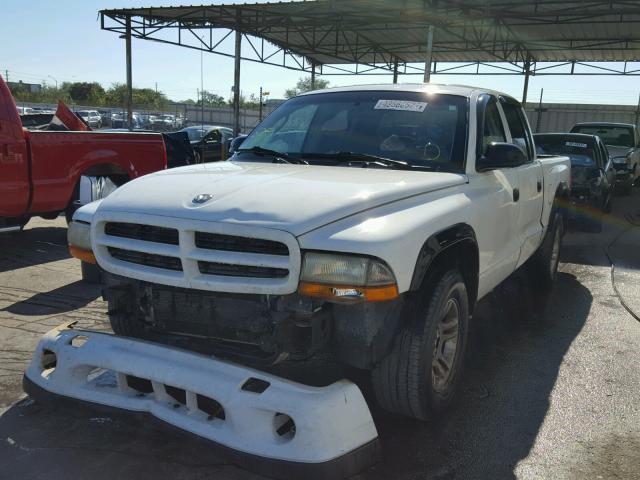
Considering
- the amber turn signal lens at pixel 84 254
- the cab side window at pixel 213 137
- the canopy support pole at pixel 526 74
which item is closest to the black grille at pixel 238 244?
the amber turn signal lens at pixel 84 254

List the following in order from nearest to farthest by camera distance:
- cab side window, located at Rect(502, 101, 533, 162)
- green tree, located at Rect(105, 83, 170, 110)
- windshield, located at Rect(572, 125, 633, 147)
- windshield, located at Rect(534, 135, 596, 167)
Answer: cab side window, located at Rect(502, 101, 533, 162), windshield, located at Rect(534, 135, 596, 167), windshield, located at Rect(572, 125, 633, 147), green tree, located at Rect(105, 83, 170, 110)

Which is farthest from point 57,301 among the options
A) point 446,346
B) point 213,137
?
point 213,137

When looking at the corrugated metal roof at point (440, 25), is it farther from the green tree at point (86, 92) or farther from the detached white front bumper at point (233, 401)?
the green tree at point (86, 92)

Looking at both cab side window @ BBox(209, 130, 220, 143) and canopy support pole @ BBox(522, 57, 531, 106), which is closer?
cab side window @ BBox(209, 130, 220, 143)

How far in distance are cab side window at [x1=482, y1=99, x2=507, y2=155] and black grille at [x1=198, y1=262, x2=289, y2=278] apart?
200 cm

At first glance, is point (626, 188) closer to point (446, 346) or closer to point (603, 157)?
point (603, 157)

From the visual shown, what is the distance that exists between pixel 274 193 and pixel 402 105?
5.07 ft

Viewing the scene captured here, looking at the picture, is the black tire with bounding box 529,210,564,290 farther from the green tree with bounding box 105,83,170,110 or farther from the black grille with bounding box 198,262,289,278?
the green tree with bounding box 105,83,170,110

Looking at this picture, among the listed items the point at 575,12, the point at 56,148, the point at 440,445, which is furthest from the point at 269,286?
the point at 575,12

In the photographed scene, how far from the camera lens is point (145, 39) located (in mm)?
20297

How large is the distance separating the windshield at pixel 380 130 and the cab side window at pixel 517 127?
3.46 ft

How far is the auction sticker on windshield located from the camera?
12.9 feet

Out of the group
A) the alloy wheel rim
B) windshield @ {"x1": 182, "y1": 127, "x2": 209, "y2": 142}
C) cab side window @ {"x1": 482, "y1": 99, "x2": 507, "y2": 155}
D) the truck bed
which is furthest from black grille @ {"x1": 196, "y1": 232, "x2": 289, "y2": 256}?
windshield @ {"x1": 182, "y1": 127, "x2": 209, "y2": 142}

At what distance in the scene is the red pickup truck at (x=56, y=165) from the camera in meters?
6.49
